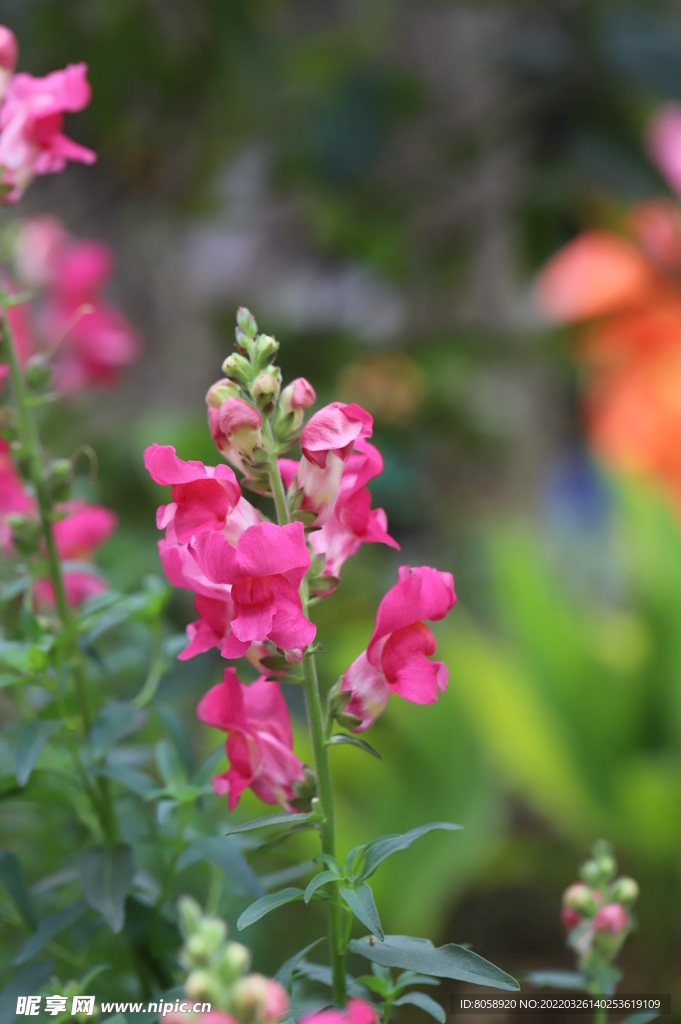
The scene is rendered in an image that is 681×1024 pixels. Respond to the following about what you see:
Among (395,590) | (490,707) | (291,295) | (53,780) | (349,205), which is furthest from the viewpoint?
(291,295)

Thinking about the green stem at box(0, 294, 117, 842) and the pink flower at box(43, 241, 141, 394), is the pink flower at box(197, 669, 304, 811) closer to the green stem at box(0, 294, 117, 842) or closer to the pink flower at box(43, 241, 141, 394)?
the green stem at box(0, 294, 117, 842)

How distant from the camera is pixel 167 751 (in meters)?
0.36

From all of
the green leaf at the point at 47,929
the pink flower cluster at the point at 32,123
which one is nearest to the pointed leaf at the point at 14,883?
the green leaf at the point at 47,929

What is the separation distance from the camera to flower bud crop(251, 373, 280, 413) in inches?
10.6

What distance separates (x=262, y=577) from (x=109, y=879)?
5.0 inches

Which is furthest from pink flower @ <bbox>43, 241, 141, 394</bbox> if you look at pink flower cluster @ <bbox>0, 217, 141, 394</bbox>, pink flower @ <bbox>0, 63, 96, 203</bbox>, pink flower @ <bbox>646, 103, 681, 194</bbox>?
pink flower @ <bbox>646, 103, 681, 194</bbox>

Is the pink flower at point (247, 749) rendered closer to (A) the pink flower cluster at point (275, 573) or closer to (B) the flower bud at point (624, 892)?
(A) the pink flower cluster at point (275, 573)

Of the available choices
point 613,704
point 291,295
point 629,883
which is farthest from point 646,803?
point 291,295

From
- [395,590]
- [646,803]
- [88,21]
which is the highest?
[88,21]

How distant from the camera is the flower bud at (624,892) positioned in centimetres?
32

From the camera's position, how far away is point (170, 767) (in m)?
0.35

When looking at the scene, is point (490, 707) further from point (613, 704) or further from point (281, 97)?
point (281, 97)

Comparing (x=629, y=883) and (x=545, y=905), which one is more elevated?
(x=629, y=883)

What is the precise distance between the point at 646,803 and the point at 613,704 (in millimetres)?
197
